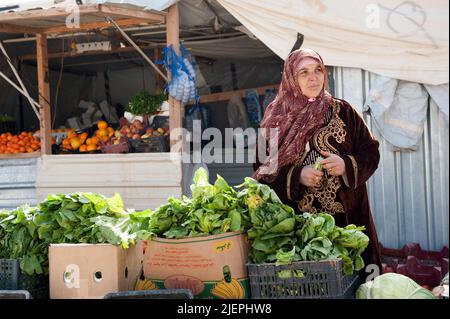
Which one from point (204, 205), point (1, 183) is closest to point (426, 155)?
point (204, 205)

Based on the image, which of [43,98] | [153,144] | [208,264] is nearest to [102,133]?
[43,98]

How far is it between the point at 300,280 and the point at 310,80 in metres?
1.19

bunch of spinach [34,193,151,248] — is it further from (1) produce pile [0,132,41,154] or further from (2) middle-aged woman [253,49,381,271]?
(1) produce pile [0,132,41,154]

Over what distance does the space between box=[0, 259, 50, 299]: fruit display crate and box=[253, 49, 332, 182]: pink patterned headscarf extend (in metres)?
1.36

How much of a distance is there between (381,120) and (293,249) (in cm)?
274

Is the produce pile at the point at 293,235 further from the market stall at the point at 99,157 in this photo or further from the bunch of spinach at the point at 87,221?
the market stall at the point at 99,157

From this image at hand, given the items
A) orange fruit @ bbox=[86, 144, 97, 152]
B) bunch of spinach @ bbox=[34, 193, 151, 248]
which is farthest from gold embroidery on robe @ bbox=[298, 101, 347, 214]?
orange fruit @ bbox=[86, 144, 97, 152]

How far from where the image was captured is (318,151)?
3.68 meters

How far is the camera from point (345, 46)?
5.60 meters

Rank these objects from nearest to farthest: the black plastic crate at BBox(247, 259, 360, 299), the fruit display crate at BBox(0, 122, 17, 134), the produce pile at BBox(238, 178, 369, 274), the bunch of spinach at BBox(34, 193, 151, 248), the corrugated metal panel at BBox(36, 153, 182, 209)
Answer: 1. the black plastic crate at BBox(247, 259, 360, 299)
2. the produce pile at BBox(238, 178, 369, 274)
3. the bunch of spinach at BBox(34, 193, 151, 248)
4. the corrugated metal panel at BBox(36, 153, 182, 209)
5. the fruit display crate at BBox(0, 122, 17, 134)

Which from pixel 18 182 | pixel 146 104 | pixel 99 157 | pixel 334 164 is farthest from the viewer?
pixel 18 182

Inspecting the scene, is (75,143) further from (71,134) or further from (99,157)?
(99,157)

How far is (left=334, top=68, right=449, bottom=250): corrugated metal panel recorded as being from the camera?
17.7 ft

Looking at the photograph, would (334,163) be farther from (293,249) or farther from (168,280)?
(168,280)
